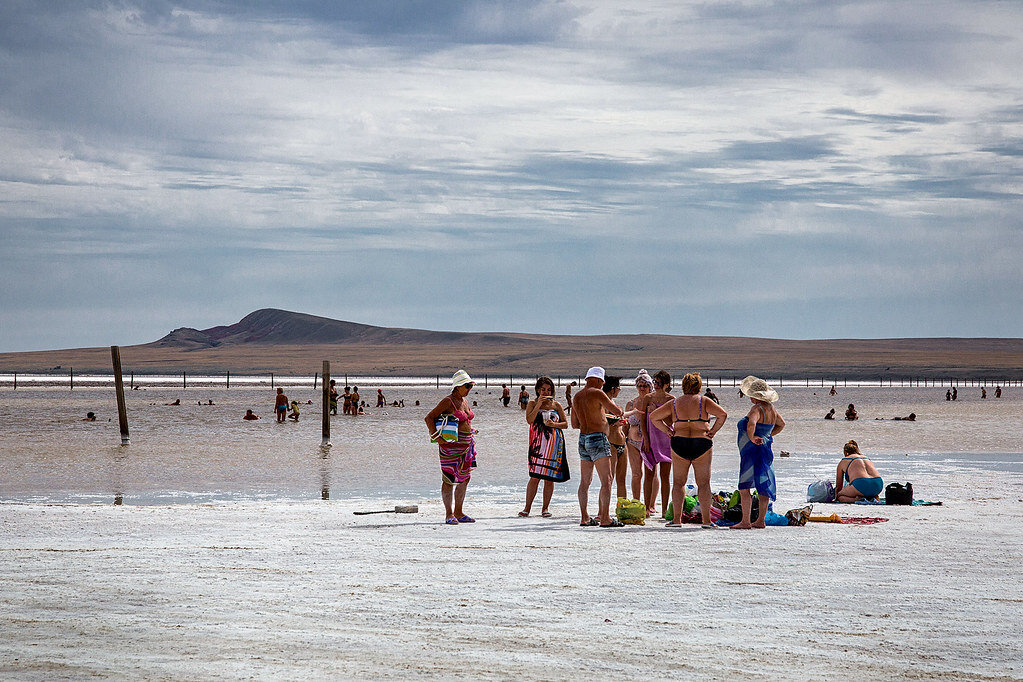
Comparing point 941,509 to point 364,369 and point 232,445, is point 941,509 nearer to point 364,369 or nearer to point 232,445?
point 232,445

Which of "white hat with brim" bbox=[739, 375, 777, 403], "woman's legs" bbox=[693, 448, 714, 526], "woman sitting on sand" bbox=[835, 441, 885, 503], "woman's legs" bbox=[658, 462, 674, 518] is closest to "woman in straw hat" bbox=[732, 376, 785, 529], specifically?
"white hat with brim" bbox=[739, 375, 777, 403]

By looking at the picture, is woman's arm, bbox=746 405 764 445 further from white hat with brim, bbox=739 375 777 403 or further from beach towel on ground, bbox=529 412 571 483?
beach towel on ground, bbox=529 412 571 483

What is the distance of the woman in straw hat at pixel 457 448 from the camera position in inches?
485

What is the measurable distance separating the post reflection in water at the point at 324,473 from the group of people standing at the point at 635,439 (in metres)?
4.93

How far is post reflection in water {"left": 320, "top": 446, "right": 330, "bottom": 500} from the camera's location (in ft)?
57.4

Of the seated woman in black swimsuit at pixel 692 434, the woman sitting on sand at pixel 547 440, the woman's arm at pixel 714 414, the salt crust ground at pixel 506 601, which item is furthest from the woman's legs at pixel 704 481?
the woman sitting on sand at pixel 547 440

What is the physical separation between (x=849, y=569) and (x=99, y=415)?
40.2m

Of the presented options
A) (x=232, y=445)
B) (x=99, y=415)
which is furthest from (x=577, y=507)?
(x=99, y=415)

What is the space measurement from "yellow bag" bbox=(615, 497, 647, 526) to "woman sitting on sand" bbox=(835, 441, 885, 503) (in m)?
3.85

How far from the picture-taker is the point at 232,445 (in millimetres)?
28141

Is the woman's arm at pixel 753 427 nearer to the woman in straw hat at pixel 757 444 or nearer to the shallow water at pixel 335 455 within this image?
the woman in straw hat at pixel 757 444

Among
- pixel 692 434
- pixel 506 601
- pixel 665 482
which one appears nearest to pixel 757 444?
pixel 692 434

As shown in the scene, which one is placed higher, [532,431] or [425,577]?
[532,431]

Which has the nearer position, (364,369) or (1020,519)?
(1020,519)
